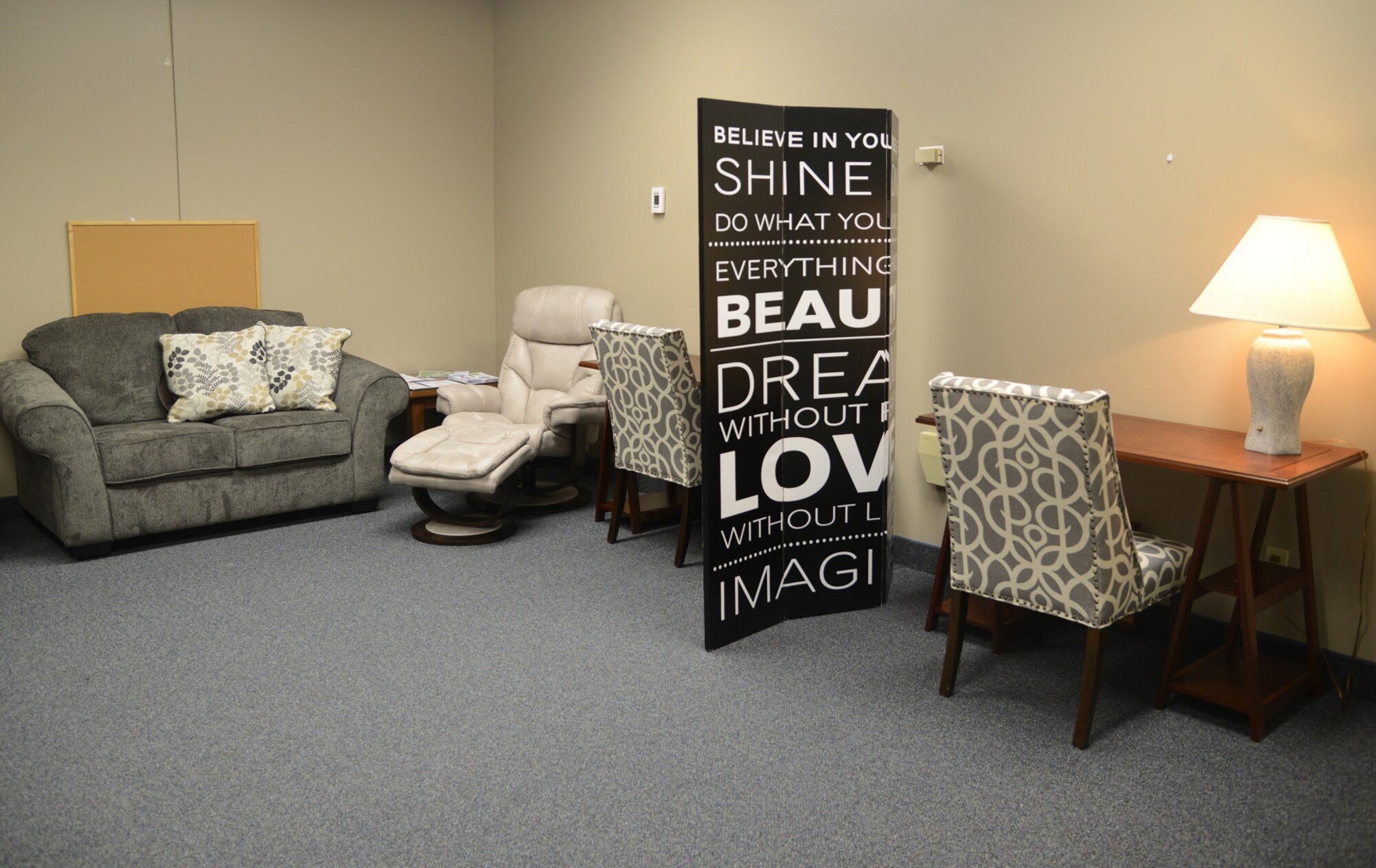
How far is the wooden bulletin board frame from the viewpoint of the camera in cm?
471

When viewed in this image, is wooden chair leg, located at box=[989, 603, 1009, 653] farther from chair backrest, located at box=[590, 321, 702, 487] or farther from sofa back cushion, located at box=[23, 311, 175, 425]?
sofa back cushion, located at box=[23, 311, 175, 425]

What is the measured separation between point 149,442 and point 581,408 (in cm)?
173

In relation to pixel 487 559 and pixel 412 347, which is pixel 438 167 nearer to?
pixel 412 347

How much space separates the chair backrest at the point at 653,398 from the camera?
3715mm

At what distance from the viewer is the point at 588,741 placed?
2.65 metres

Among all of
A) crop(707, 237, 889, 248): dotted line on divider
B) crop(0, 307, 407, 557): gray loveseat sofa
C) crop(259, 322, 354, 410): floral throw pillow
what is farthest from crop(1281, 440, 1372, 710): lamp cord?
crop(259, 322, 354, 410): floral throw pillow

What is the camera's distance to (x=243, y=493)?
14.1ft

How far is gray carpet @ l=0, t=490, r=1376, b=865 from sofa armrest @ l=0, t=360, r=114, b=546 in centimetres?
24

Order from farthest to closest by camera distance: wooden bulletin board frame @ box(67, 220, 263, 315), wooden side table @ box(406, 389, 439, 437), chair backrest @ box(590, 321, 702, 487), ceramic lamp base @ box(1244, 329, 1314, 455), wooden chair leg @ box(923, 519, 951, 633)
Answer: wooden side table @ box(406, 389, 439, 437) < wooden bulletin board frame @ box(67, 220, 263, 315) < chair backrest @ box(590, 321, 702, 487) < wooden chair leg @ box(923, 519, 951, 633) < ceramic lamp base @ box(1244, 329, 1314, 455)

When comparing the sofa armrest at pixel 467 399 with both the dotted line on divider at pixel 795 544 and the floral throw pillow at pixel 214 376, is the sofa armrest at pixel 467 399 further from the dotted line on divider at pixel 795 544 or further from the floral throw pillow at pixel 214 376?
the dotted line on divider at pixel 795 544

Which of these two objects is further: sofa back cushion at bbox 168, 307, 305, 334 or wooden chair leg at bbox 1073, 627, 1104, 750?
sofa back cushion at bbox 168, 307, 305, 334

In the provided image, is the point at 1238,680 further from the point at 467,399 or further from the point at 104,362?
the point at 104,362

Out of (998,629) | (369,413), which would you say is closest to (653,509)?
(369,413)

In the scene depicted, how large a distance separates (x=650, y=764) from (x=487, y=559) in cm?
169
